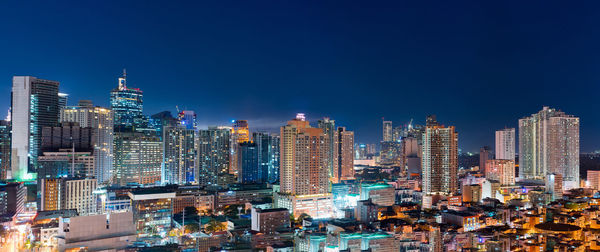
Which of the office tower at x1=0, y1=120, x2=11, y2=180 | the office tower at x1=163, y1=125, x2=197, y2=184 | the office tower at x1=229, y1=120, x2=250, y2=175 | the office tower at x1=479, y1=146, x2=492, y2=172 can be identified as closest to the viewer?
the office tower at x1=0, y1=120, x2=11, y2=180

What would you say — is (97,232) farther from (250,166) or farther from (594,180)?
(594,180)

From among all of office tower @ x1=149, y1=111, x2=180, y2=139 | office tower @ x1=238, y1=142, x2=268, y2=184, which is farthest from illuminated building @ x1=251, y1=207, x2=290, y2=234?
office tower @ x1=149, y1=111, x2=180, y2=139

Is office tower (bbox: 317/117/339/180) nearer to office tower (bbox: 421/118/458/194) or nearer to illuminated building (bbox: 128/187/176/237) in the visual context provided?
office tower (bbox: 421/118/458/194)

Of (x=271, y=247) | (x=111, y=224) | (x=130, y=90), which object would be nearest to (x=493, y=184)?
(x=271, y=247)

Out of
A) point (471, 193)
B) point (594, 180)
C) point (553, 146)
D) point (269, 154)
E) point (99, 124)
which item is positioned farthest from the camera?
point (269, 154)

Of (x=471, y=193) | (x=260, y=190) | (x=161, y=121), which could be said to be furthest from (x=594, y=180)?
(x=161, y=121)

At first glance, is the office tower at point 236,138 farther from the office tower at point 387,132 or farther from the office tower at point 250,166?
the office tower at point 387,132
